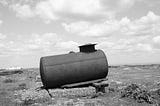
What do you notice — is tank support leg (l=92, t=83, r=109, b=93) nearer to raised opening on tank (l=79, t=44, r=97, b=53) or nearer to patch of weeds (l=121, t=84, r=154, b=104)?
patch of weeds (l=121, t=84, r=154, b=104)

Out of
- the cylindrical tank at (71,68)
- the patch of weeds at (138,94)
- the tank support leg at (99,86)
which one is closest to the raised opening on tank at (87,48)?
the cylindrical tank at (71,68)

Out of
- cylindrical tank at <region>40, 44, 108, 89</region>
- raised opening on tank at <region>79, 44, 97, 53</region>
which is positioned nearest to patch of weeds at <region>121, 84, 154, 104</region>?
cylindrical tank at <region>40, 44, 108, 89</region>

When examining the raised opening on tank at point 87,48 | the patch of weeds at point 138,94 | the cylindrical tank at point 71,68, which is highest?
the raised opening on tank at point 87,48

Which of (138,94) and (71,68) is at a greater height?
(71,68)

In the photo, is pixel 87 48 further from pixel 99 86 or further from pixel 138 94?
pixel 138 94

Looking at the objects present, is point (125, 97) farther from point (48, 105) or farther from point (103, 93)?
point (48, 105)

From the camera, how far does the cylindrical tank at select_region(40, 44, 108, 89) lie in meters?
14.9

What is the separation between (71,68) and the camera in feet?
49.1

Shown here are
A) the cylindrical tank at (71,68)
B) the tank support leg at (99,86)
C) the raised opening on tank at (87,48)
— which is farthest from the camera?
the raised opening on tank at (87,48)

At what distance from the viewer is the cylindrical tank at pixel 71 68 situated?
14.9m

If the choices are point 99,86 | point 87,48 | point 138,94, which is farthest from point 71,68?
point 138,94

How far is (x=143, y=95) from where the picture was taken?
40.2 ft

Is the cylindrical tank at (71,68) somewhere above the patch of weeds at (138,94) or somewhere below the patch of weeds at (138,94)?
above

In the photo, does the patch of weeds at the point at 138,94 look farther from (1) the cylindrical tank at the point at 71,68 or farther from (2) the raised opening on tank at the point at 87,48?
(2) the raised opening on tank at the point at 87,48
